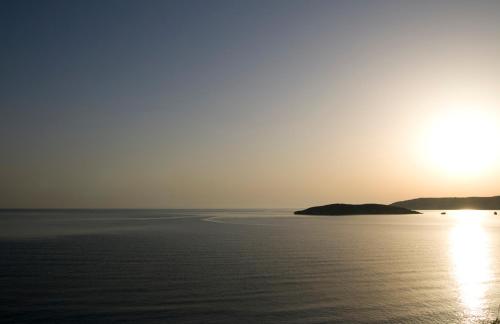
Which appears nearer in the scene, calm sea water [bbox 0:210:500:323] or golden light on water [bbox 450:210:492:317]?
calm sea water [bbox 0:210:500:323]

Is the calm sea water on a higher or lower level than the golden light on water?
higher

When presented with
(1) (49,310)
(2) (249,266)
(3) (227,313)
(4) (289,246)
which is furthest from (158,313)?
(4) (289,246)

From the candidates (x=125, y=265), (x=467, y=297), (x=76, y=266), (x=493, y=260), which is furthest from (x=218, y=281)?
(x=493, y=260)

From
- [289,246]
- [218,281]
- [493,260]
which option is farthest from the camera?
[289,246]

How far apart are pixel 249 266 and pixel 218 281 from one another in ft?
29.0

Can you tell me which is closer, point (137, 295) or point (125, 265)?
point (137, 295)

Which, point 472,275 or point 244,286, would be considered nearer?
point 244,286

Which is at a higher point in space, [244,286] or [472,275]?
[244,286]

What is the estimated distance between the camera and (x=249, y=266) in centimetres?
4431

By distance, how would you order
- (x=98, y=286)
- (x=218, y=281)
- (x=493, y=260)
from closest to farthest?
(x=98, y=286)
(x=218, y=281)
(x=493, y=260)

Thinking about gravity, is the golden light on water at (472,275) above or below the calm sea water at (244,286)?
below

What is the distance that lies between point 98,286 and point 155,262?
540 inches

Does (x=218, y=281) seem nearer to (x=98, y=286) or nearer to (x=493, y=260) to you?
(x=98, y=286)

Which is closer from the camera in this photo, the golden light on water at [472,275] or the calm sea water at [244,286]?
the calm sea water at [244,286]
